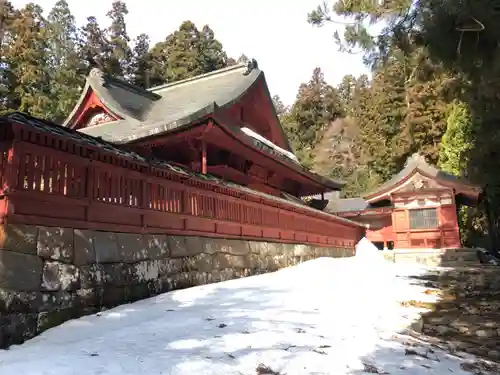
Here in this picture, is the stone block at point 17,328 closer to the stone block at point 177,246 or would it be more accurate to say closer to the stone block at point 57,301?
the stone block at point 57,301

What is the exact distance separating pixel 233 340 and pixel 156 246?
2866 mm

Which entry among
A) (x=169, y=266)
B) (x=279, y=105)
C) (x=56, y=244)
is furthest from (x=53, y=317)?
(x=279, y=105)

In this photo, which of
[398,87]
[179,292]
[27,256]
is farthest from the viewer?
[398,87]

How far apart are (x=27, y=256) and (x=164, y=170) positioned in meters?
2.86

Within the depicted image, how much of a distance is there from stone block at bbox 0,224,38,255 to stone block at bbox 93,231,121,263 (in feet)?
2.99

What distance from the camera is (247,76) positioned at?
16.8 metres

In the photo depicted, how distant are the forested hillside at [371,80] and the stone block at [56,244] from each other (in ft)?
15.6

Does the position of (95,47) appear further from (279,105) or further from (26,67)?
(279,105)

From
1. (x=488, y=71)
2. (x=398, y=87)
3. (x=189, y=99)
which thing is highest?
(x=398, y=87)

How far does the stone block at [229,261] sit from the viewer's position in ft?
26.8

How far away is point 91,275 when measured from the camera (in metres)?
5.11

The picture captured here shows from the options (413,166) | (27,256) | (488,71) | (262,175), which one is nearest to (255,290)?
(27,256)

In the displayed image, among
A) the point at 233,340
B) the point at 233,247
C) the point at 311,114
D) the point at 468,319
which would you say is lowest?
the point at 468,319

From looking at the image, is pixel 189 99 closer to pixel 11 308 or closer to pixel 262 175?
pixel 262 175
